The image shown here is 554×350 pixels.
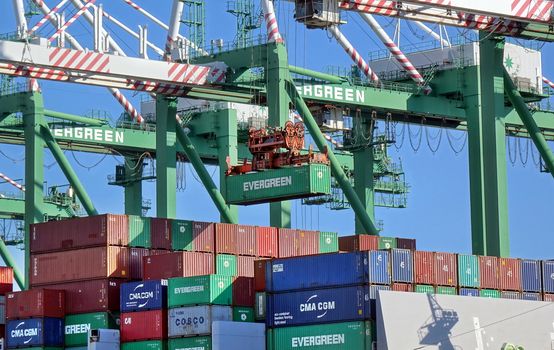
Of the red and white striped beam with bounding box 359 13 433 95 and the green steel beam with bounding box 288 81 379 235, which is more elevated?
the red and white striped beam with bounding box 359 13 433 95

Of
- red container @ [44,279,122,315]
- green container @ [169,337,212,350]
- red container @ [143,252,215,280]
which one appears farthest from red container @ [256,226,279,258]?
green container @ [169,337,212,350]

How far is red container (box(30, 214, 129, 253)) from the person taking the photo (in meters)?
52.6

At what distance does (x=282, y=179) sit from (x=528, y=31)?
10.3 m

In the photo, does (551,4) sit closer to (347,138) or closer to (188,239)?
(188,239)

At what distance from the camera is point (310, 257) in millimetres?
47562

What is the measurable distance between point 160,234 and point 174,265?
3417mm

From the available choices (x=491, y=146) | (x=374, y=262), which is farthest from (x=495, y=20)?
(x=374, y=262)

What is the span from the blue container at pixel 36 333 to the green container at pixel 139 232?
148 inches

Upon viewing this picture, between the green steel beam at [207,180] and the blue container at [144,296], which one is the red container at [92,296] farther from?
the green steel beam at [207,180]

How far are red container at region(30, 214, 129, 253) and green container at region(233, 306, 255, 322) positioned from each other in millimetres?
5949

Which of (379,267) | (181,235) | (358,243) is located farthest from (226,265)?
(379,267)

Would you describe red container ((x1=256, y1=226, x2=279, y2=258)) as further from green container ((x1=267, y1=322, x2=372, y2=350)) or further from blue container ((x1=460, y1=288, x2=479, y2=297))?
blue container ((x1=460, y1=288, x2=479, y2=297))

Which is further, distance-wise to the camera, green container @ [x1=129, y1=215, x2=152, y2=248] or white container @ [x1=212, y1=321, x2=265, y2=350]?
green container @ [x1=129, y1=215, x2=152, y2=248]

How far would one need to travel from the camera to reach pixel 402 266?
4784 centimetres
